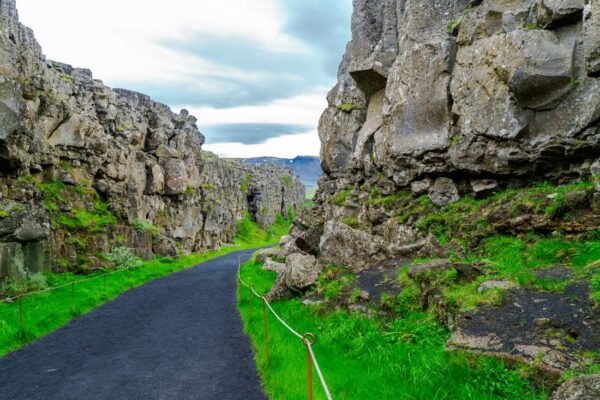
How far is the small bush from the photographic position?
3306 centimetres

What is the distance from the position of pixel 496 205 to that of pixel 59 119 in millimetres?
32219

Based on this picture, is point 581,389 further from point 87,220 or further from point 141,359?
point 87,220

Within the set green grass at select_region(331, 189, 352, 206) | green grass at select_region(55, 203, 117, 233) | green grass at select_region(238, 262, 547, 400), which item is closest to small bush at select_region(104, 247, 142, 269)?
green grass at select_region(55, 203, 117, 233)

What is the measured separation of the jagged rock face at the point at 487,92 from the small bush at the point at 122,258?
2027 cm

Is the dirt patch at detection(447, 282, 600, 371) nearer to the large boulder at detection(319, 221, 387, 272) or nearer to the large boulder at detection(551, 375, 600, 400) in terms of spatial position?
the large boulder at detection(551, 375, 600, 400)

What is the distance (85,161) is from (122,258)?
9428 millimetres

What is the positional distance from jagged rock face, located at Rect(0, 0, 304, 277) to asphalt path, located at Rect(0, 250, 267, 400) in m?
7.65

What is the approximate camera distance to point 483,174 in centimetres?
1931

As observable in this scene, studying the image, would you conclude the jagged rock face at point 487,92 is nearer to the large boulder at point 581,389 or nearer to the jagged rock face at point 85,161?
the large boulder at point 581,389

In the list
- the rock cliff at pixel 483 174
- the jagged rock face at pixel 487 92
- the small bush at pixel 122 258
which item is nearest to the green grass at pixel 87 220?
the small bush at pixel 122 258

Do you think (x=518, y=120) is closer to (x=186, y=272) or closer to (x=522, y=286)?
(x=522, y=286)

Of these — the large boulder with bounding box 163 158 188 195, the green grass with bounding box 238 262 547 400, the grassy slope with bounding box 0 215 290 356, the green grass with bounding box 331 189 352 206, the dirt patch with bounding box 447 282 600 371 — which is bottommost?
the grassy slope with bounding box 0 215 290 356

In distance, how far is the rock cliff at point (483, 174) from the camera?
10.7 m

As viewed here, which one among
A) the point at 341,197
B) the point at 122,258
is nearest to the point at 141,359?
the point at 341,197
